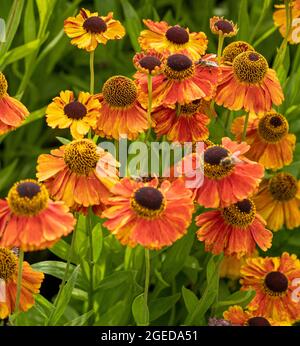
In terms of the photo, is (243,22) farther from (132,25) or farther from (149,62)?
(149,62)

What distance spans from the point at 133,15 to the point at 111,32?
0.49 meters

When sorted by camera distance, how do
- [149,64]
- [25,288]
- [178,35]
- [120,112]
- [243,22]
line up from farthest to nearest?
[243,22], [178,35], [120,112], [149,64], [25,288]

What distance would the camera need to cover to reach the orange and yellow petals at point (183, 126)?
1.41 meters

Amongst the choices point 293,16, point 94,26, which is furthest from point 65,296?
point 293,16

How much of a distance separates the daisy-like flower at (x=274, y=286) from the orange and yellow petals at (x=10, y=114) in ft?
1.67

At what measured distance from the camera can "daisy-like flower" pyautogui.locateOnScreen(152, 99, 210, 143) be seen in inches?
55.6

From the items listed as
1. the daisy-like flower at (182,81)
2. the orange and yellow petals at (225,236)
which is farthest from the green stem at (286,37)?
the orange and yellow petals at (225,236)

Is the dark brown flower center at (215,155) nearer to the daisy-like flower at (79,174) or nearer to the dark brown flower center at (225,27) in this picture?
the daisy-like flower at (79,174)

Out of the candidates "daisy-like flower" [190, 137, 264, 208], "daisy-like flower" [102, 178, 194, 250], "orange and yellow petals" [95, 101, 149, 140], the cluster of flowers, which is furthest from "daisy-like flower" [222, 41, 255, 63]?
"daisy-like flower" [102, 178, 194, 250]

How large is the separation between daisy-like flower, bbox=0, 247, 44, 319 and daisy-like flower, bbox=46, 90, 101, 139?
246mm

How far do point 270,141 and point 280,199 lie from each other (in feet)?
0.58

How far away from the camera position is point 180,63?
1.42 metres

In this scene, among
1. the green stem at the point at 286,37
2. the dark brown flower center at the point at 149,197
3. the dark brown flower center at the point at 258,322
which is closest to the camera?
the dark brown flower center at the point at 149,197

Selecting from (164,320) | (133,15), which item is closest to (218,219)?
(164,320)
